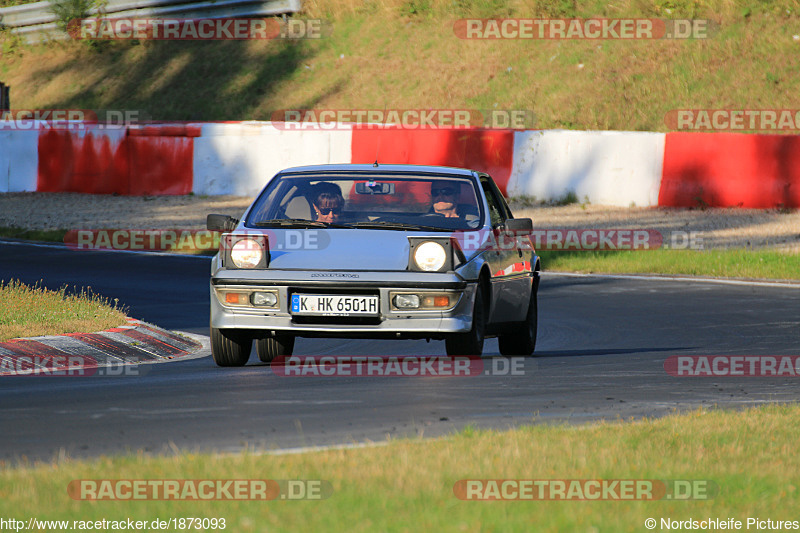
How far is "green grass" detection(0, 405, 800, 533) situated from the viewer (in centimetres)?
486

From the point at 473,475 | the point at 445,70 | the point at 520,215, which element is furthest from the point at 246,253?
the point at 445,70

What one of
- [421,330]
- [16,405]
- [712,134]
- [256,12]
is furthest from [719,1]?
[16,405]

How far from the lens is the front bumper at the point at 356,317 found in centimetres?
905

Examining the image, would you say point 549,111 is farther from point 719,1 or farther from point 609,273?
point 609,273

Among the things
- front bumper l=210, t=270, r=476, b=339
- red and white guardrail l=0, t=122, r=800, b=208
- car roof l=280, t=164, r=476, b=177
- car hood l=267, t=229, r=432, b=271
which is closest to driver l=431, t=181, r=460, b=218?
car roof l=280, t=164, r=476, b=177

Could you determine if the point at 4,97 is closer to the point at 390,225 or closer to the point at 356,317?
the point at 390,225

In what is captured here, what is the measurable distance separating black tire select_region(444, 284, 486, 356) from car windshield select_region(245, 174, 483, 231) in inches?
23.0

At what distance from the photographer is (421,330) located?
9109mm

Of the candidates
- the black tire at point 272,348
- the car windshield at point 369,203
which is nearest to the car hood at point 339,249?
the car windshield at point 369,203

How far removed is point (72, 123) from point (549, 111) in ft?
32.5

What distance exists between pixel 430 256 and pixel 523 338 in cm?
201

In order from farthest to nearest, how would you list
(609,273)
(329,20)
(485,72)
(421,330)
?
(329,20) < (485,72) < (609,273) < (421,330)

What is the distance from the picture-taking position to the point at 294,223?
965 cm

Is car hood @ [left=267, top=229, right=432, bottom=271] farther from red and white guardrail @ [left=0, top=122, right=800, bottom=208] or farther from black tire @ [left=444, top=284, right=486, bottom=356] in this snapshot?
red and white guardrail @ [left=0, top=122, right=800, bottom=208]
